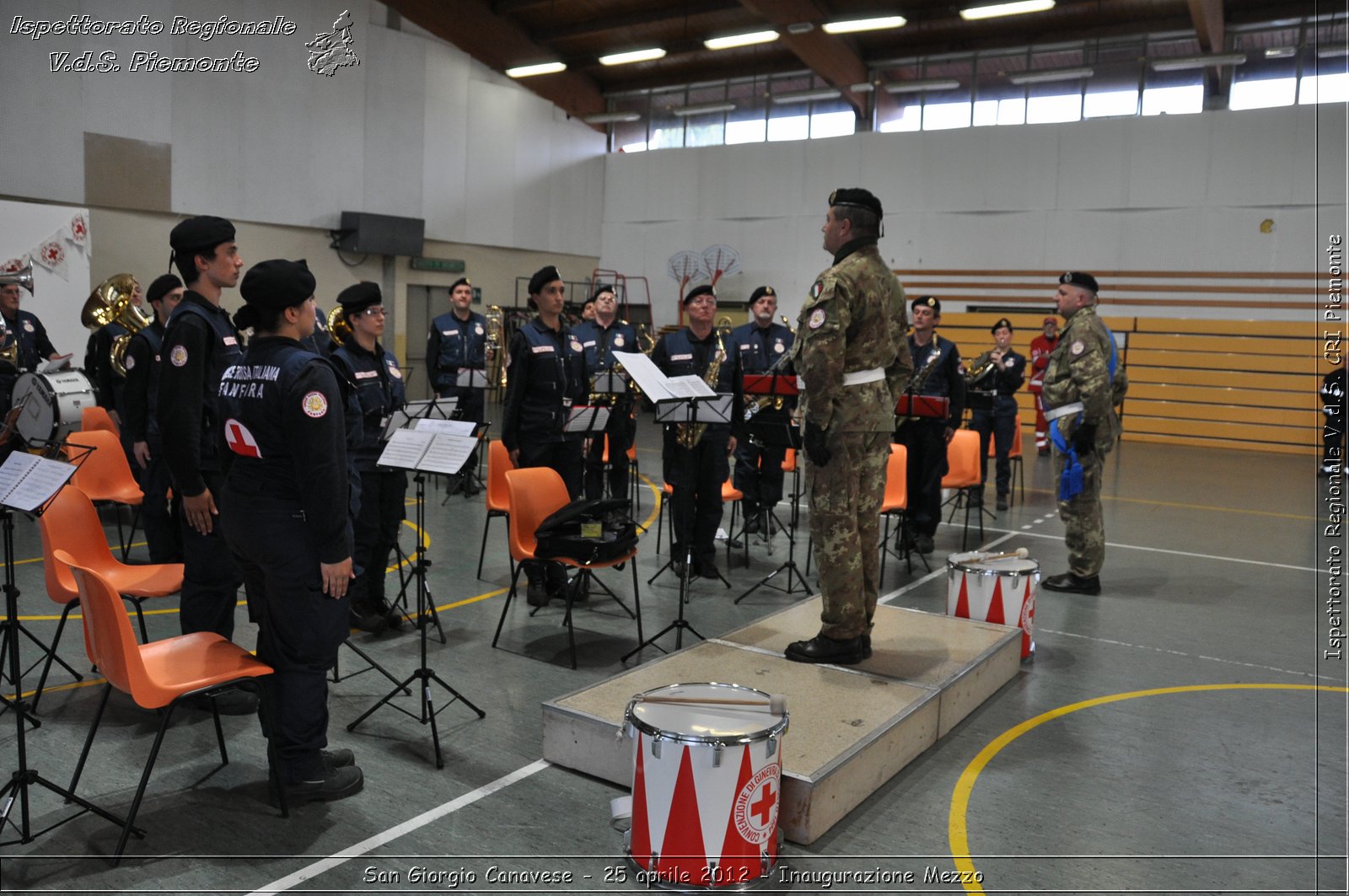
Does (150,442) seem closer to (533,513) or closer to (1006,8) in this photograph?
(533,513)

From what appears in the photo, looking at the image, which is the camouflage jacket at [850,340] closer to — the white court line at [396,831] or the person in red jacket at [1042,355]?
the white court line at [396,831]

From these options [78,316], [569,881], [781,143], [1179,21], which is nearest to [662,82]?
[781,143]

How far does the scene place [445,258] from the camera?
1959 centimetres

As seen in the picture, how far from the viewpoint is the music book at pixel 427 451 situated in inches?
163

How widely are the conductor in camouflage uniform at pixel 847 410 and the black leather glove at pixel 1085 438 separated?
2.70m

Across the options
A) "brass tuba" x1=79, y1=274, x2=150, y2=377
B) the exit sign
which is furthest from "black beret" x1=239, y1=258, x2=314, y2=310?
the exit sign

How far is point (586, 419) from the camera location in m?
6.38

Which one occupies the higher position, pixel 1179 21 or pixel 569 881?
pixel 1179 21

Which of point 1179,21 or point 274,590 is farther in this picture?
point 1179,21

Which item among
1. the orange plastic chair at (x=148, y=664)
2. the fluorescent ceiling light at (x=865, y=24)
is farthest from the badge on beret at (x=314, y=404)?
the fluorescent ceiling light at (x=865, y=24)

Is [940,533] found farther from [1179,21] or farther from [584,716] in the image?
[1179,21]

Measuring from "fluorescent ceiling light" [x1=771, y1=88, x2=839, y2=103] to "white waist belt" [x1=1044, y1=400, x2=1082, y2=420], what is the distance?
14.7 m

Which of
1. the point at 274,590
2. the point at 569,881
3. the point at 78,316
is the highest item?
the point at 78,316

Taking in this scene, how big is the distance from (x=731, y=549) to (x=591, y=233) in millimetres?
16157
